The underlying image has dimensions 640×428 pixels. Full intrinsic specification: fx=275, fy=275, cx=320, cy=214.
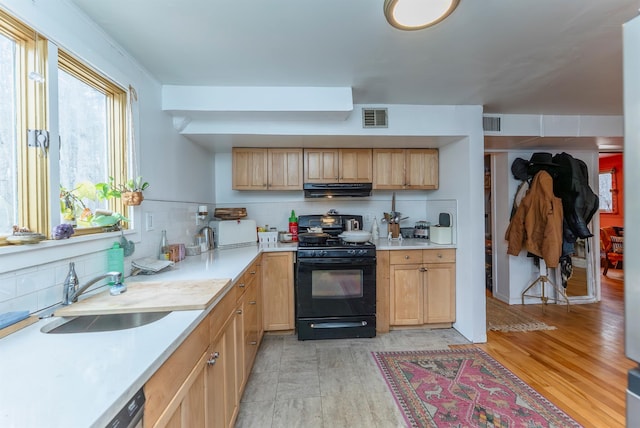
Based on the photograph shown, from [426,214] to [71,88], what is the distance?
3.38 meters

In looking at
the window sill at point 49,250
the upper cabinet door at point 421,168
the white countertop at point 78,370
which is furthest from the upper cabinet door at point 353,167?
the white countertop at point 78,370

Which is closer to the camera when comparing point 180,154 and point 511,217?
point 180,154

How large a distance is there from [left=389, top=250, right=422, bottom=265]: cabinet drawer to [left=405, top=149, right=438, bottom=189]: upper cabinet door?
0.77 m

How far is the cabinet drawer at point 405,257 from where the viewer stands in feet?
9.03

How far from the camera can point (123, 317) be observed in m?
1.22

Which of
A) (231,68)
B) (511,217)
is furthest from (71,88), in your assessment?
(511,217)

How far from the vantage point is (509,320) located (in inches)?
121

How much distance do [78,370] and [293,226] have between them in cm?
257

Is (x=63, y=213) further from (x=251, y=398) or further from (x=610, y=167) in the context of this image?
(x=610, y=167)

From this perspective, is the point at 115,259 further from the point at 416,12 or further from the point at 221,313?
the point at 416,12

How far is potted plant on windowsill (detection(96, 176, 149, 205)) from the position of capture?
4.75 ft

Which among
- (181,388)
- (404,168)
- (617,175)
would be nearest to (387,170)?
(404,168)

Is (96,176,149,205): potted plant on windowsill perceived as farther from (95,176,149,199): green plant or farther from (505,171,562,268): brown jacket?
(505,171,562,268): brown jacket

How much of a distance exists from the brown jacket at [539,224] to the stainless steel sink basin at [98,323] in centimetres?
376
